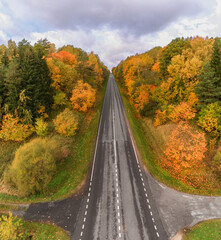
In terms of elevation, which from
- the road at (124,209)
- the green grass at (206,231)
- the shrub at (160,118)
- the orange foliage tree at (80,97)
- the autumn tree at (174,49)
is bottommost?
the green grass at (206,231)

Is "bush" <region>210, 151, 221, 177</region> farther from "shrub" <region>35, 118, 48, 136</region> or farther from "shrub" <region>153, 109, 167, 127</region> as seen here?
"shrub" <region>35, 118, 48, 136</region>

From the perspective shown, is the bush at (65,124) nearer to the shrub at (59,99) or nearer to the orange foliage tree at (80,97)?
the shrub at (59,99)

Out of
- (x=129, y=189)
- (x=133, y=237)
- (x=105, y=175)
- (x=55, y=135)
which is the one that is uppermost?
(x=55, y=135)

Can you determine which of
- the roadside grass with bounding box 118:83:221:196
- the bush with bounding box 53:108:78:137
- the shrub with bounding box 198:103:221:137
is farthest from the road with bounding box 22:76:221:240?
the shrub with bounding box 198:103:221:137

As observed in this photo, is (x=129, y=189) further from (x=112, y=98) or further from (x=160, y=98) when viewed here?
(x=112, y=98)

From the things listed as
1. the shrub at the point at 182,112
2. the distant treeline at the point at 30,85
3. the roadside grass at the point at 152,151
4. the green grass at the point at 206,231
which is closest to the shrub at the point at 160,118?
the roadside grass at the point at 152,151

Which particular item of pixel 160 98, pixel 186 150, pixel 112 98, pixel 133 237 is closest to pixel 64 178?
pixel 133 237

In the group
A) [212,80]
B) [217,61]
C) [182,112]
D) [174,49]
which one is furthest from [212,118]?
[174,49]
